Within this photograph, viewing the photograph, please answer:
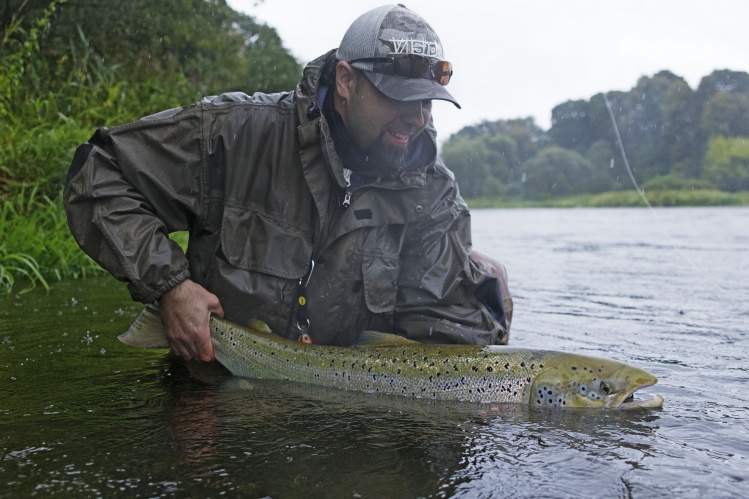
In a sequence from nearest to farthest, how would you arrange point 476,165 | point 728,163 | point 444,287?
point 444,287, point 728,163, point 476,165

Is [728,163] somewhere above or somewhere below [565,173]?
above

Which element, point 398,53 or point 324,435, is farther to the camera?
point 398,53

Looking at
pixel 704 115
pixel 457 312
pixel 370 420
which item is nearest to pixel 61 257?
pixel 457 312

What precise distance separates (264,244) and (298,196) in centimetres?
28

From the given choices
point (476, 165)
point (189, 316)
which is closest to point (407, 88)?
point (189, 316)

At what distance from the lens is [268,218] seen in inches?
147

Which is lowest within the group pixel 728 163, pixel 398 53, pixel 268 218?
pixel 268 218

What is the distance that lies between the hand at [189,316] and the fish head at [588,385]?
142 centimetres

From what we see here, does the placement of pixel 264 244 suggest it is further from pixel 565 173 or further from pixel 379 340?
pixel 565 173

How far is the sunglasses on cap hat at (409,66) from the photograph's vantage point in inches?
141

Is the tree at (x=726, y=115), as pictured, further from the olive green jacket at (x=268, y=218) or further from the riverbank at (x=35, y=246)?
the olive green jacket at (x=268, y=218)

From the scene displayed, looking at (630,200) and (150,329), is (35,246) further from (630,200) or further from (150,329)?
(630,200)

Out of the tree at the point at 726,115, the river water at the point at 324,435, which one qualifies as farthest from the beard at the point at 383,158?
the tree at the point at 726,115

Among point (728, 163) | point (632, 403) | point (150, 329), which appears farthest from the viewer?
point (728, 163)
